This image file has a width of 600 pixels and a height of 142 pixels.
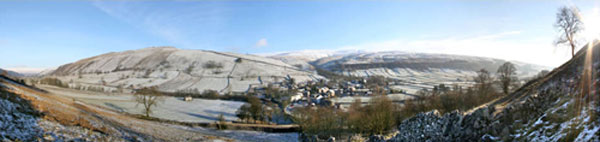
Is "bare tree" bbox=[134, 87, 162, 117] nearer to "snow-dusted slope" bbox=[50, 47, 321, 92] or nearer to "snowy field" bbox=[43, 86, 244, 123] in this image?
"snowy field" bbox=[43, 86, 244, 123]


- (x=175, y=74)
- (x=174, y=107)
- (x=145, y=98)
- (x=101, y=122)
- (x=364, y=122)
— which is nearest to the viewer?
(x=101, y=122)

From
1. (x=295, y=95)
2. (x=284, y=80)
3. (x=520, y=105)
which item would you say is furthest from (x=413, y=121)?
(x=284, y=80)

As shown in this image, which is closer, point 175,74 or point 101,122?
point 101,122

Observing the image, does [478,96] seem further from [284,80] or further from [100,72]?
[100,72]

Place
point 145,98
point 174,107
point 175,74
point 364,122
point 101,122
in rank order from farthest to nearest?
point 175,74 < point 174,107 < point 145,98 < point 364,122 < point 101,122

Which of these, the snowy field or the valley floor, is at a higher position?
the valley floor

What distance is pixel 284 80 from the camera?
159500mm

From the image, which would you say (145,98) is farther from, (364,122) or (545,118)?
(545,118)

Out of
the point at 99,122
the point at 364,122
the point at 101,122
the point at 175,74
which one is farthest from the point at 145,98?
the point at 175,74

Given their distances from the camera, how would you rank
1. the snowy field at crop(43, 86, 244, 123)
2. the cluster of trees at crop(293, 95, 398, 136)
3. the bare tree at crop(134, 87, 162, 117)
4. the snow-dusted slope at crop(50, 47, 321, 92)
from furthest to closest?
the snow-dusted slope at crop(50, 47, 321, 92) → the snowy field at crop(43, 86, 244, 123) → the bare tree at crop(134, 87, 162, 117) → the cluster of trees at crop(293, 95, 398, 136)

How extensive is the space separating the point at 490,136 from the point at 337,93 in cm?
12126

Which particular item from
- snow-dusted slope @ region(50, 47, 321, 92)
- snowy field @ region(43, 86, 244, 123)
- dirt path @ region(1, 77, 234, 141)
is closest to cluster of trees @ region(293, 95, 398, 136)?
dirt path @ region(1, 77, 234, 141)

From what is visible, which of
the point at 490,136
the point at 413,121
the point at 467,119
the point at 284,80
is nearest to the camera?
the point at 490,136

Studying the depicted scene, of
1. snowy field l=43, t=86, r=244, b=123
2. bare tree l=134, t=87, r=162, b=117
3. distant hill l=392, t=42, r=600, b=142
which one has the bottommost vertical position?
snowy field l=43, t=86, r=244, b=123
